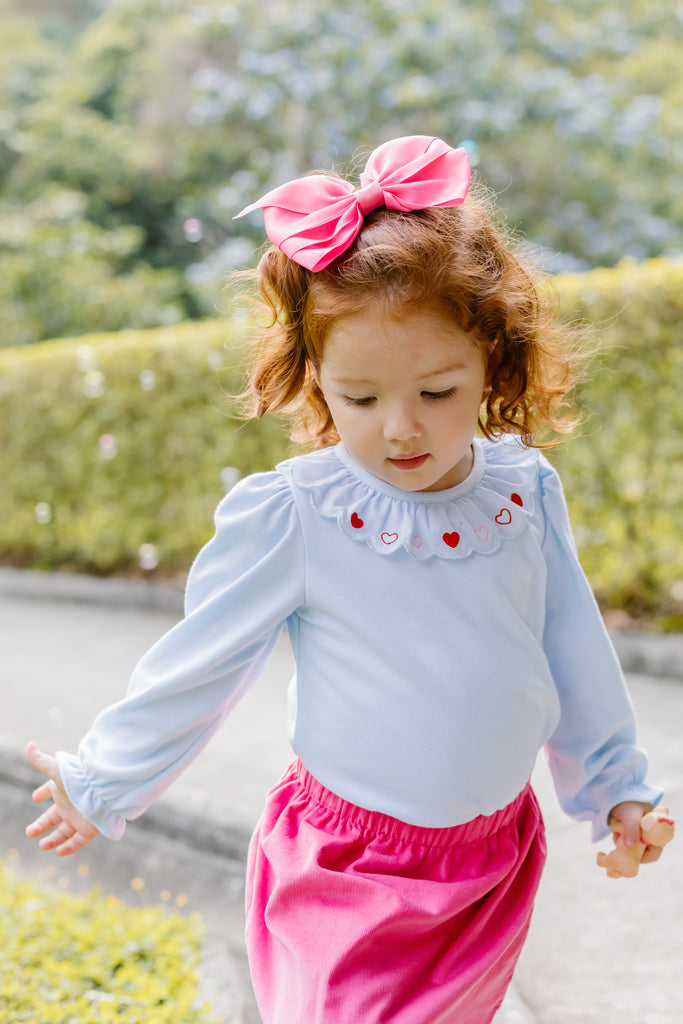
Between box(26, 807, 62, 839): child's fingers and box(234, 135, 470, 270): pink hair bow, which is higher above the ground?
box(234, 135, 470, 270): pink hair bow

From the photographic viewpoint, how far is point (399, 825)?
1477 mm

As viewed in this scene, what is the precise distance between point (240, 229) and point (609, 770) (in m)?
9.41

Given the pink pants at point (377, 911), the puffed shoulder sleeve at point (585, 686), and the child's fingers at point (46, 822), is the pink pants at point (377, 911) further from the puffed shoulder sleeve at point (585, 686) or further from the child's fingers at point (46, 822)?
the child's fingers at point (46, 822)

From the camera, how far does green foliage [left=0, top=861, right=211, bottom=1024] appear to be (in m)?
2.18

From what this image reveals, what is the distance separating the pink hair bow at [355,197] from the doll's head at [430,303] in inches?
1.0

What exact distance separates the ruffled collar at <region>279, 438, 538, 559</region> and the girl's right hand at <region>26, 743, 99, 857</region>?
1.81 feet

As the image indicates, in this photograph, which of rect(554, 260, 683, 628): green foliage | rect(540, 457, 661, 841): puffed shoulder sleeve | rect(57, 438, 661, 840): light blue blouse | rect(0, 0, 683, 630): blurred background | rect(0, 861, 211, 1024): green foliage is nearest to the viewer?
rect(57, 438, 661, 840): light blue blouse

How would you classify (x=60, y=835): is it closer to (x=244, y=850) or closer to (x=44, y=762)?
(x=44, y=762)

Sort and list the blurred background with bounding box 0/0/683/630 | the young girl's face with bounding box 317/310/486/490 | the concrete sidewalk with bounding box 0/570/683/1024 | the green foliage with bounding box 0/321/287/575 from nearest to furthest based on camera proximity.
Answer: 1. the young girl's face with bounding box 317/310/486/490
2. the concrete sidewalk with bounding box 0/570/683/1024
3. the blurred background with bounding box 0/0/683/630
4. the green foliage with bounding box 0/321/287/575

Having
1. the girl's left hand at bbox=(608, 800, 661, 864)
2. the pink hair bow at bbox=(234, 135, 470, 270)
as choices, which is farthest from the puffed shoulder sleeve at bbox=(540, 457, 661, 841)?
the pink hair bow at bbox=(234, 135, 470, 270)

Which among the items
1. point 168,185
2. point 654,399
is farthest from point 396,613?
point 168,185

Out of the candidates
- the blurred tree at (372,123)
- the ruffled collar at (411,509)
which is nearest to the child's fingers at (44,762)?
the ruffled collar at (411,509)

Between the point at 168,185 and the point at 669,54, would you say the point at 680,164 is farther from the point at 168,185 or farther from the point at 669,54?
the point at 168,185

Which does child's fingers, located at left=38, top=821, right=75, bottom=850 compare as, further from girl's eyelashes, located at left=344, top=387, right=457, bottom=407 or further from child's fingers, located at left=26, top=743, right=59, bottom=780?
girl's eyelashes, located at left=344, top=387, right=457, bottom=407
